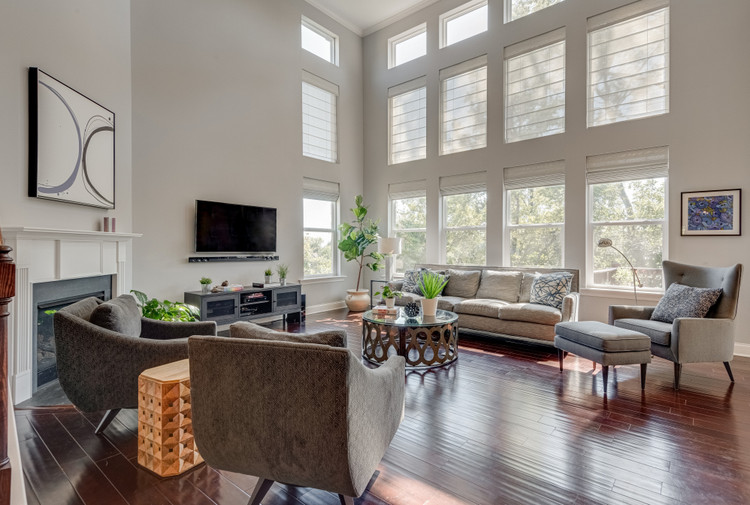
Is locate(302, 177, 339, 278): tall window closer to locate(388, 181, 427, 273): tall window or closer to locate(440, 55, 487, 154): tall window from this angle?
locate(388, 181, 427, 273): tall window

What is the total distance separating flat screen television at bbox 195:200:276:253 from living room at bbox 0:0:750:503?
14 cm

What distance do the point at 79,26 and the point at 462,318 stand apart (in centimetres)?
488

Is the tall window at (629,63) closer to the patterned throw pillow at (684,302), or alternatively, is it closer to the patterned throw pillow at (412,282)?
the patterned throw pillow at (684,302)

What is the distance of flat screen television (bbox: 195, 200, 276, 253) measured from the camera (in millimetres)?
4922

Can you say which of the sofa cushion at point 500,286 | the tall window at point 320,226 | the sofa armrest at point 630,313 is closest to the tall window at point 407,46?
the tall window at point 320,226

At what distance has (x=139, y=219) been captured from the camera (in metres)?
4.35

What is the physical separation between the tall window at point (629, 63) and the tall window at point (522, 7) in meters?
0.76

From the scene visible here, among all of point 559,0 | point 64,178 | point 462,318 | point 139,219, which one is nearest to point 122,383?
point 64,178

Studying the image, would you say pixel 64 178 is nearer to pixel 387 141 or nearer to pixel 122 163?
pixel 122 163

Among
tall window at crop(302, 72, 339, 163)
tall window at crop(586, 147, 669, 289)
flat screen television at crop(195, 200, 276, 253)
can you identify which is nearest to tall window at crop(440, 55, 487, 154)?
tall window at crop(586, 147, 669, 289)

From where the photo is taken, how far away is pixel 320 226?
22.0 ft

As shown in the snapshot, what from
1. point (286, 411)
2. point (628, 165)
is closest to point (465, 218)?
point (628, 165)

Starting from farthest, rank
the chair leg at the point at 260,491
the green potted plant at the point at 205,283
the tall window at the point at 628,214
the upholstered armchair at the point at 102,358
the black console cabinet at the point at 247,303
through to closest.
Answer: the green potted plant at the point at 205,283
the black console cabinet at the point at 247,303
the tall window at the point at 628,214
the upholstered armchair at the point at 102,358
the chair leg at the point at 260,491

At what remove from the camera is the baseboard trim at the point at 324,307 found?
644 centimetres
